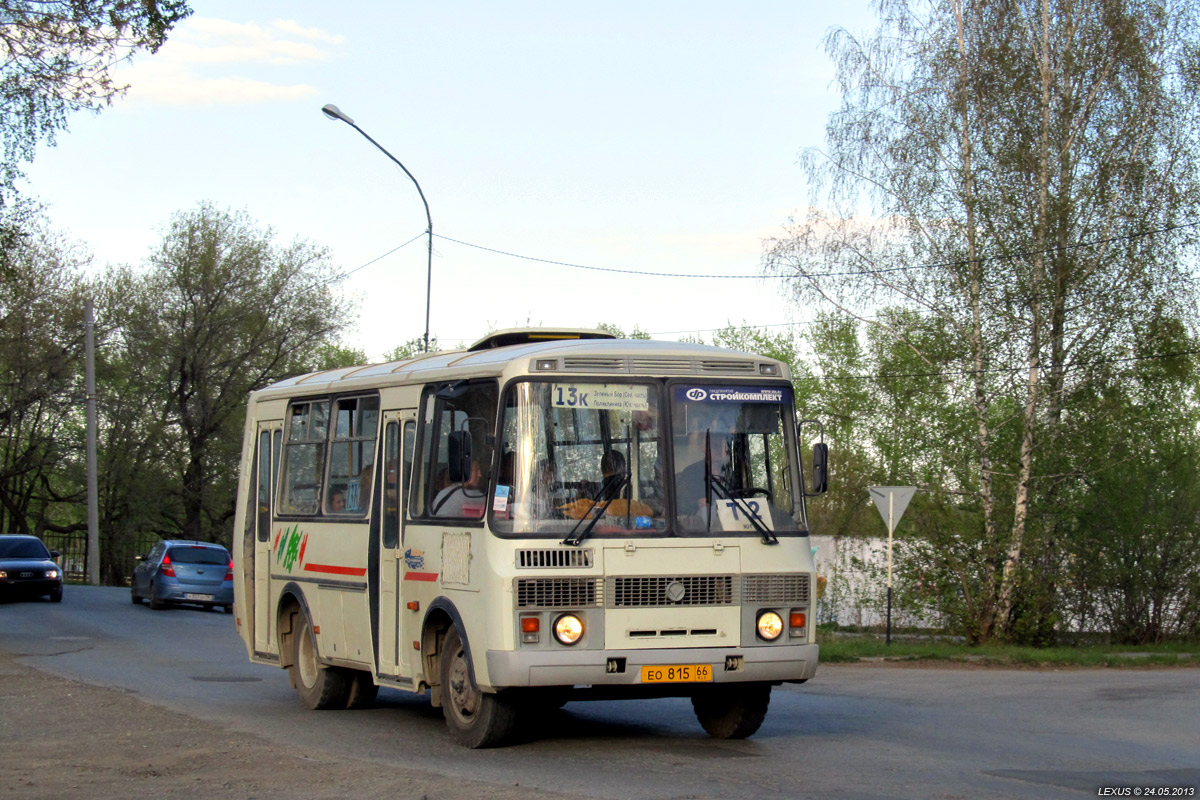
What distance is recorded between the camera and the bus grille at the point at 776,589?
1055cm

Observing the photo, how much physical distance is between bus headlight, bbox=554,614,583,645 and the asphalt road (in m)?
0.82

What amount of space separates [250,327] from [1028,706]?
4543 cm

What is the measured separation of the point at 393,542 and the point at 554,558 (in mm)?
2243

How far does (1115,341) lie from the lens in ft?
82.3

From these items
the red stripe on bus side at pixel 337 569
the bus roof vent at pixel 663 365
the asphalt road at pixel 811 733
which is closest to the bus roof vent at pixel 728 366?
the bus roof vent at pixel 663 365

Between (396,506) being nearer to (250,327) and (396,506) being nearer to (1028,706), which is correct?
(1028,706)

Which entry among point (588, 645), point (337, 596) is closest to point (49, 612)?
point (337, 596)

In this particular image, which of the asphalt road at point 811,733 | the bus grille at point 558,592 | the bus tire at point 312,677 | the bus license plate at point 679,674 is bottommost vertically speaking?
the asphalt road at point 811,733

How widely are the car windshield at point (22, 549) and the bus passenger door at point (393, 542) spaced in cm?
2342

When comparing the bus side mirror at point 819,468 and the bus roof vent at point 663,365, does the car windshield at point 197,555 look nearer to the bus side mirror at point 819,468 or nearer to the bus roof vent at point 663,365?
the bus roof vent at point 663,365

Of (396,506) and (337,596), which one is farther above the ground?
(396,506)

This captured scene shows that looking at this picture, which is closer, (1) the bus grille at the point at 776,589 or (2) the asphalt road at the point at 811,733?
(2) the asphalt road at the point at 811,733

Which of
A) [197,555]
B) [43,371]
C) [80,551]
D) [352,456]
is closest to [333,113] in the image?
[197,555]

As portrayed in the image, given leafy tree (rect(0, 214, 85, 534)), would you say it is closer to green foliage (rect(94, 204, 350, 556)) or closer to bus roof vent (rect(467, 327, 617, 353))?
green foliage (rect(94, 204, 350, 556))
